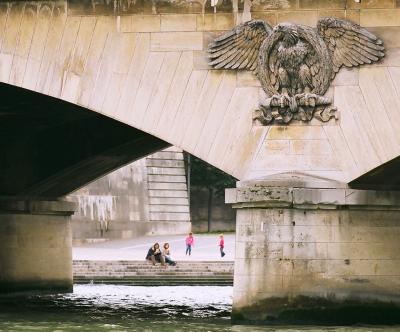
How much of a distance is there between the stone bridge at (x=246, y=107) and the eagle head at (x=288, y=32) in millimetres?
326

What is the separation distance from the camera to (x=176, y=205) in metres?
57.9

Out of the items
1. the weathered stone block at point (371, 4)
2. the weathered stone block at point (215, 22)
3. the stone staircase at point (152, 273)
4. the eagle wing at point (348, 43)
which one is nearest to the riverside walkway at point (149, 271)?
the stone staircase at point (152, 273)

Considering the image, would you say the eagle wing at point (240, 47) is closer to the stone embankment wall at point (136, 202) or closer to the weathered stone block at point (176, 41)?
the weathered stone block at point (176, 41)

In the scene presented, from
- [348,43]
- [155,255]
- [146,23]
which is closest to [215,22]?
[146,23]

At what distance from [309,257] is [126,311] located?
271 inches

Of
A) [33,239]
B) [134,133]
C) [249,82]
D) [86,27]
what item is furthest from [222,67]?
[33,239]

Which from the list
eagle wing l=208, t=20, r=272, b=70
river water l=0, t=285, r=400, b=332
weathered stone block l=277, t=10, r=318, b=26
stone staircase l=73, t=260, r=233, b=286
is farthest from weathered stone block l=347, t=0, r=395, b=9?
stone staircase l=73, t=260, r=233, b=286

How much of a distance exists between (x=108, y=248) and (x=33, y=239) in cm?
1638

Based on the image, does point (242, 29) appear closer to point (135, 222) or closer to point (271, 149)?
point (271, 149)

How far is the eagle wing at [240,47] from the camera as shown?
24625mm

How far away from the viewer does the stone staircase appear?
42.7 meters

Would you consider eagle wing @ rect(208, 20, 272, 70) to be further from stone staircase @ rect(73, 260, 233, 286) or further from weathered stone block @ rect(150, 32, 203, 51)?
stone staircase @ rect(73, 260, 233, 286)

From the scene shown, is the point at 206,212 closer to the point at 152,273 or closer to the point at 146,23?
the point at 152,273

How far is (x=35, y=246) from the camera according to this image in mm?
36469
